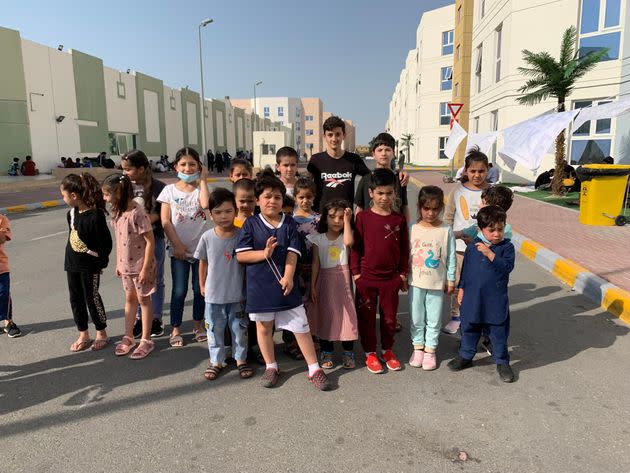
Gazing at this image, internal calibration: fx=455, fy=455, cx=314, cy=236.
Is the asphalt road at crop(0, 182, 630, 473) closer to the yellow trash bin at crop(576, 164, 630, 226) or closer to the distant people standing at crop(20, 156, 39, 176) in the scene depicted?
the yellow trash bin at crop(576, 164, 630, 226)

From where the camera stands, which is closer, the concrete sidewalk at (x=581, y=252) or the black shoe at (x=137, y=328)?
the black shoe at (x=137, y=328)

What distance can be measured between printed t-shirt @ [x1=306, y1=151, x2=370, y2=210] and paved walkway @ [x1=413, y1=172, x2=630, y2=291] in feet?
11.1

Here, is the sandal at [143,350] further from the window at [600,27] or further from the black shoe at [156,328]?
the window at [600,27]

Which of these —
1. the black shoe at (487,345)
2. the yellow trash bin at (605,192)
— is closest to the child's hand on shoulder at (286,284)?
the black shoe at (487,345)

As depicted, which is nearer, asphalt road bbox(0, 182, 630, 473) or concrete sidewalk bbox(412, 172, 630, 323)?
asphalt road bbox(0, 182, 630, 473)

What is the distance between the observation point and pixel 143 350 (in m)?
3.77

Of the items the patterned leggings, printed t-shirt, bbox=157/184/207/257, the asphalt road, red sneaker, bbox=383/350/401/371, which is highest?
printed t-shirt, bbox=157/184/207/257

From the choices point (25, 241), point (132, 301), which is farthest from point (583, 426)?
point (25, 241)

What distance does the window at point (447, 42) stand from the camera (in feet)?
123

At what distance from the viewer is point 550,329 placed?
4.32m

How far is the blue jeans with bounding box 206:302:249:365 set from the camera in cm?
345

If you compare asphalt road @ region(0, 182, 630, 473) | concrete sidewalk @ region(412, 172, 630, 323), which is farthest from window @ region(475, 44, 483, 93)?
asphalt road @ region(0, 182, 630, 473)

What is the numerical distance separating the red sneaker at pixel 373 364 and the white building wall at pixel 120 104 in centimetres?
3087

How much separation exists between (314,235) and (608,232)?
7.22m
